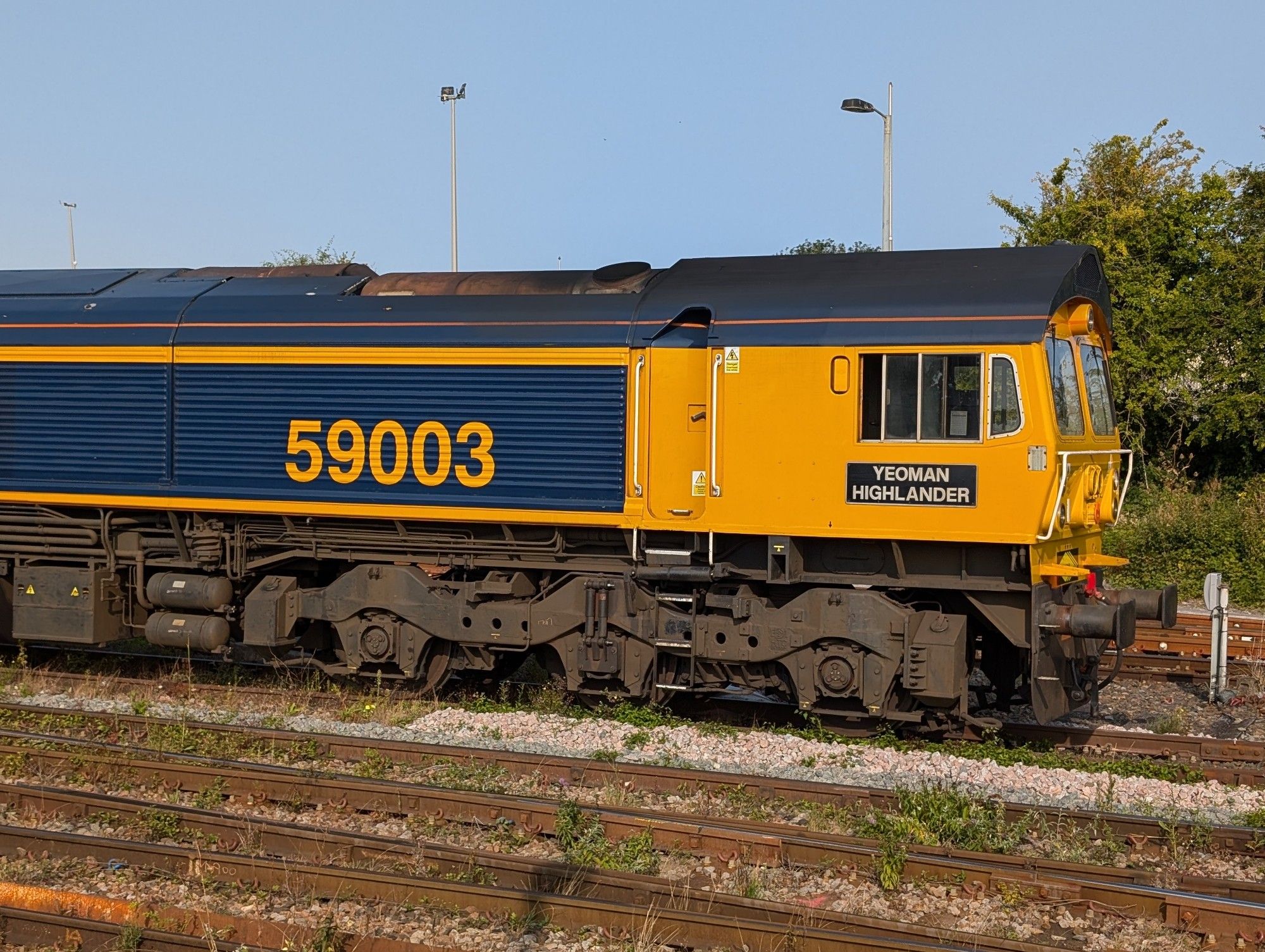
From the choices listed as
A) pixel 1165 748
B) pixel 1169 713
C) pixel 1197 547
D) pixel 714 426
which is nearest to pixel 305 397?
pixel 714 426

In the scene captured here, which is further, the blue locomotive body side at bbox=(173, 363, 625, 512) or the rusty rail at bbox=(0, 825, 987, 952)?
the blue locomotive body side at bbox=(173, 363, 625, 512)

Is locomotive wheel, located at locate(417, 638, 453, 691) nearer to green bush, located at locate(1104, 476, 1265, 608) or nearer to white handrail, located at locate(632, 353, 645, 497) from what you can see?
white handrail, located at locate(632, 353, 645, 497)

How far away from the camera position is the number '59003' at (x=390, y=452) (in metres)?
11.2

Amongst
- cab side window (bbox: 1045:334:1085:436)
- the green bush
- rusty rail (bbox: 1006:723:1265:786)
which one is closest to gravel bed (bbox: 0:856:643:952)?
rusty rail (bbox: 1006:723:1265:786)

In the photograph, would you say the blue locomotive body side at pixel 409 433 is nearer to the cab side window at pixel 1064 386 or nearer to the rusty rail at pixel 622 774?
the rusty rail at pixel 622 774

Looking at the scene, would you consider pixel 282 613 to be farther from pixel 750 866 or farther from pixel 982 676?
pixel 982 676

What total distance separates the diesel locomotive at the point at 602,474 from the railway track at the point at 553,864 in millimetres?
2617

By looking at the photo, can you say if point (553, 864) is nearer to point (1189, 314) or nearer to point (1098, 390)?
point (1098, 390)

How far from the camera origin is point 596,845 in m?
7.52

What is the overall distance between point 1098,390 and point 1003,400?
1891mm

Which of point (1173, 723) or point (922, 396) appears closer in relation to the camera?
point (922, 396)

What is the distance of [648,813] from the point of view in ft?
26.1

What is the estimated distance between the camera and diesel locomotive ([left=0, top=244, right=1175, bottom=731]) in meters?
9.74

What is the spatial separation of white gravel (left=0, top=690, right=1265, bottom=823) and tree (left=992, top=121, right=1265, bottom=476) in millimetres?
14370
